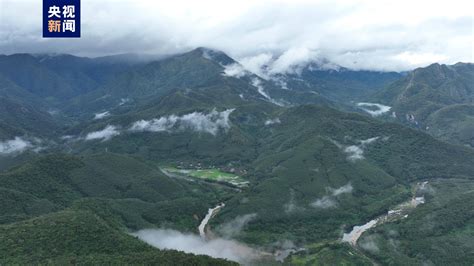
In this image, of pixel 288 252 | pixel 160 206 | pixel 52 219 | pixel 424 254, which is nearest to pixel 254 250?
pixel 288 252

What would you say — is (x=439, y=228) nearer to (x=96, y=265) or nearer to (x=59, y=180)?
(x=96, y=265)

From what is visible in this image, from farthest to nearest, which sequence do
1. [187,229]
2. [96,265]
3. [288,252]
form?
[187,229] → [288,252] → [96,265]

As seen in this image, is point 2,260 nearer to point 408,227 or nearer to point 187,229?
point 187,229

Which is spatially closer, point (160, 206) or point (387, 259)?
point (387, 259)

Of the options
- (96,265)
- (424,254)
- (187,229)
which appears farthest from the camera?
(187,229)

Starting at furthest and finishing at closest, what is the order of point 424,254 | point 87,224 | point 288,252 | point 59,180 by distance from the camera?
point 59,180, point 288,252, point 424,254, point 87,224

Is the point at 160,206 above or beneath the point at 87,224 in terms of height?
beneath

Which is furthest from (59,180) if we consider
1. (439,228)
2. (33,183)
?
(439,228)

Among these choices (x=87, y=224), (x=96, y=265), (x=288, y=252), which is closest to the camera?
(x=96, y=265)

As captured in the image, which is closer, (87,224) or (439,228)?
(87,224)
